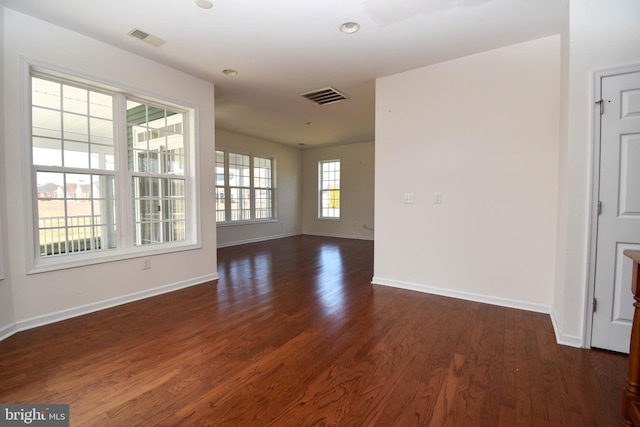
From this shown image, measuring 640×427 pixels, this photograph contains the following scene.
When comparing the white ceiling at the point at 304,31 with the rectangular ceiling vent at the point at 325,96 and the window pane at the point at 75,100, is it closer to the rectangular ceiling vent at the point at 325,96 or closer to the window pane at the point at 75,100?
the rectangular ceiling vent at the point at 325,96

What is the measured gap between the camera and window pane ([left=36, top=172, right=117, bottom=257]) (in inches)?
103

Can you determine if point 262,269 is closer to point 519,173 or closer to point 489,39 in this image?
point 519,173

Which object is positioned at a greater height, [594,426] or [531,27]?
[531,27]

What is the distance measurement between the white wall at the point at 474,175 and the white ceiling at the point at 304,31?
0.92 feet

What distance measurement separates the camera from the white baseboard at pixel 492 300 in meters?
2.18

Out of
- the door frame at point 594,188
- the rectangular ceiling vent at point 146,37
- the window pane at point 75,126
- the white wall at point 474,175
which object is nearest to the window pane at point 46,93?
the window pane at point 75,126

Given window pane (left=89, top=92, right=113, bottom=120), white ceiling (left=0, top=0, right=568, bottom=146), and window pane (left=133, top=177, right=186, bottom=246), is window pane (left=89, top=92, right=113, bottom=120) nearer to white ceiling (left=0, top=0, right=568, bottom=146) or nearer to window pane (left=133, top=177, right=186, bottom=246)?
Answer: white ceiling (left=0, top=0, right=568, bottom=146)

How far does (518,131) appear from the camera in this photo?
9.19 feet

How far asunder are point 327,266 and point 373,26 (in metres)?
3.40

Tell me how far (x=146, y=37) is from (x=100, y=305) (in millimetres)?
2680

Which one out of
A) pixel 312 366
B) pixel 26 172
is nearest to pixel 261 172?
pixel 26 172

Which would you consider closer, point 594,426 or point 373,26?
point 594,426

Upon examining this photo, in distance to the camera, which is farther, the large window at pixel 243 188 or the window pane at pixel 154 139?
the large window at pixel 243 188

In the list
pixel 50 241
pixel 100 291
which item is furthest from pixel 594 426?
pixel 50 241
